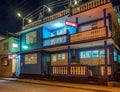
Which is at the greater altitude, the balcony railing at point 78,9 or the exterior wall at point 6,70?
the balcony railing at point 78,9

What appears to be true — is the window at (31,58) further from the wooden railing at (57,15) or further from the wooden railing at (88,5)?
the wooden railing at (88,5)

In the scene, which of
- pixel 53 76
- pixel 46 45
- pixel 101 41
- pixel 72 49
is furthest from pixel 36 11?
pixel 101 41

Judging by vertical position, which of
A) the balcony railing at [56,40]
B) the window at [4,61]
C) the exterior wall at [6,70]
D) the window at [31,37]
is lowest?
the exterior wall at [6,70]

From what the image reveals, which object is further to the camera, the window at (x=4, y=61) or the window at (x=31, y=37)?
the window at (x=4, y=61)

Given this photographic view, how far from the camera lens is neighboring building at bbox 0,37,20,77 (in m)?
26.5

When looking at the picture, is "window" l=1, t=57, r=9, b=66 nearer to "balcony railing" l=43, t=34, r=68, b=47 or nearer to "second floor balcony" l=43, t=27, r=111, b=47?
"balcony railing" l=43, t=34, r=68, b=47

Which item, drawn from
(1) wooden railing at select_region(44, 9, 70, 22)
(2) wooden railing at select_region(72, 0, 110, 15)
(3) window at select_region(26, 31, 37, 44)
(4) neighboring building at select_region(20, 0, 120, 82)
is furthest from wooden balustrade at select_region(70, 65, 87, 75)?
(3) window at select_region(26, 31, 37, 44)

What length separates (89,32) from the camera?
52.7 ft

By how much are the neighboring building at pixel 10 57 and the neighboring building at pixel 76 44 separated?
2339 mm

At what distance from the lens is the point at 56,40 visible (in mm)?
19656

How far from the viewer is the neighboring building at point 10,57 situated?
86.8 feet

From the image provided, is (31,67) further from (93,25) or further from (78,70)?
(93,25)

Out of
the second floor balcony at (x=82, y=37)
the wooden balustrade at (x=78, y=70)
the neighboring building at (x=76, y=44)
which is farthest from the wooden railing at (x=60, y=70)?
the second floor balcony at (x=82, y=37)

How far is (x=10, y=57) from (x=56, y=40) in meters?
10.4
